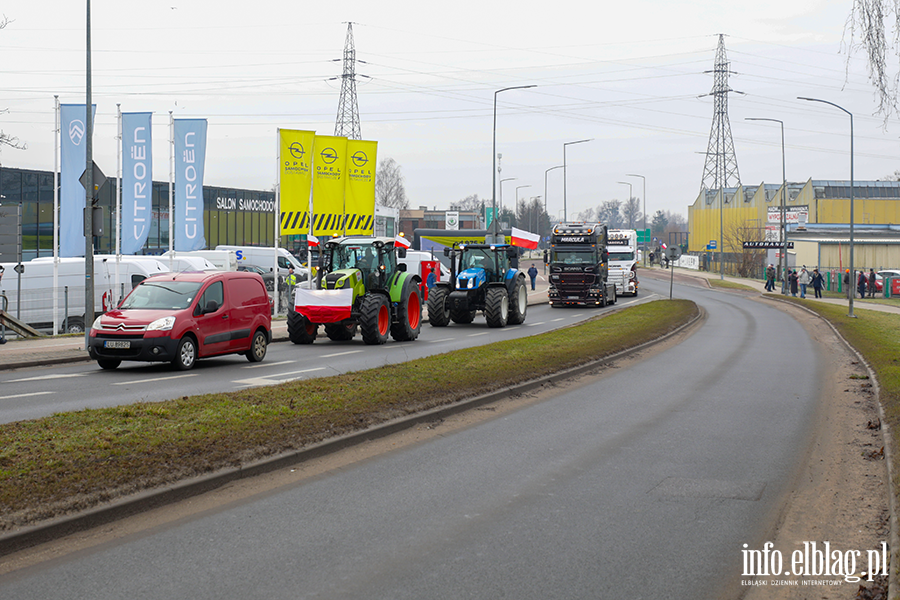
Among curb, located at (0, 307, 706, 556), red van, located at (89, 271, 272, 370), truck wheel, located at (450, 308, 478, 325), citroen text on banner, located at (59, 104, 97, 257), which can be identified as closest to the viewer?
curb, located at (0, 307, 706, 556)

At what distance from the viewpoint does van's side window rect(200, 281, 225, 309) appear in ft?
52.4

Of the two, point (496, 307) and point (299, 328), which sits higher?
point (496, 307)

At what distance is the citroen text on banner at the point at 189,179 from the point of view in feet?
93.0

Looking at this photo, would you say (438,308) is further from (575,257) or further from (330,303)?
(575,257)

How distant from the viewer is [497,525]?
247 inches

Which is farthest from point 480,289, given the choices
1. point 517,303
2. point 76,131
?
point 76,131

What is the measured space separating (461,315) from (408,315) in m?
6.63

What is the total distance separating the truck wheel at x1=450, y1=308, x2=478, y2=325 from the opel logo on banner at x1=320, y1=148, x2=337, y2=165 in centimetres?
648

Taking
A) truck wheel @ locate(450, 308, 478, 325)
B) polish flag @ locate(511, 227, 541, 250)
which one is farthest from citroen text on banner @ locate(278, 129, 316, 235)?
polish flag @ locate(511, 227, 541, 250)

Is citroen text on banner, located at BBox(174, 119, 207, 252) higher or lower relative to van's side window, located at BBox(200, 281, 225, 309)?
higher

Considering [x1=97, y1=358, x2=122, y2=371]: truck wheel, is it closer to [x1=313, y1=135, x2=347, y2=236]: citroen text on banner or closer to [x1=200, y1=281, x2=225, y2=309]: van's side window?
[x1=200, y1=281, x2=225, y2=309]: van's side window

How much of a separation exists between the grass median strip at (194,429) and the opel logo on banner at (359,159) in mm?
16071

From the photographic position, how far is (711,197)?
363 ft

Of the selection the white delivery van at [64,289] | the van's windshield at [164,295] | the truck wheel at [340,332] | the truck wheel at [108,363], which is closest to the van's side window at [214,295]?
the van's windshield at [164,295]
